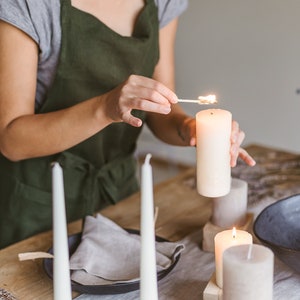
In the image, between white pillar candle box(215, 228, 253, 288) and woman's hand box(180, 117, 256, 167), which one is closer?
white pillar candle box(215, 228, 253, 288)

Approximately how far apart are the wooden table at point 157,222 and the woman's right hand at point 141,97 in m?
Answer: 0.34

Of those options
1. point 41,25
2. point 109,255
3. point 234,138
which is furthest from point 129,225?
point 41,25

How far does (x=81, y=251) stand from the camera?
1206 millimetres

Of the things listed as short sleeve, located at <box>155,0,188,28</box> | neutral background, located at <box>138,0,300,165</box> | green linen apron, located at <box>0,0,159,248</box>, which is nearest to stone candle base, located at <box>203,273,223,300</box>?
green linen apron, located at <box>0,0,159,248</box>

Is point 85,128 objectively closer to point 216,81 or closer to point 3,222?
point 3,222

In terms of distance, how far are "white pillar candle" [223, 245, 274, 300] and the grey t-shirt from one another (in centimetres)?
70

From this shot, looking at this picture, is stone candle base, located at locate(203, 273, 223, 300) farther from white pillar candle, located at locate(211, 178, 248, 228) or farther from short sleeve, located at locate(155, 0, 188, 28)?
short sleeve, located at locate(155, 0, 188, 28)

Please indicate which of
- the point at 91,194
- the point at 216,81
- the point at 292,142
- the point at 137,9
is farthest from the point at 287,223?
the point at 216,81

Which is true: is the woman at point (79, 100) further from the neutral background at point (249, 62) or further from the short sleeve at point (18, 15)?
the neutral background at point (249, 62)

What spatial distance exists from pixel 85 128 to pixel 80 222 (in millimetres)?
270

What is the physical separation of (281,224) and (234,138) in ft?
0.65

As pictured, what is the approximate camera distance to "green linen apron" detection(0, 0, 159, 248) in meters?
1.46

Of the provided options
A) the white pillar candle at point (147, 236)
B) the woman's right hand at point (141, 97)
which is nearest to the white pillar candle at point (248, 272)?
the white pillar candle at point (147, 236)

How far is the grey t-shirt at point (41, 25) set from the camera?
1.32 metres
